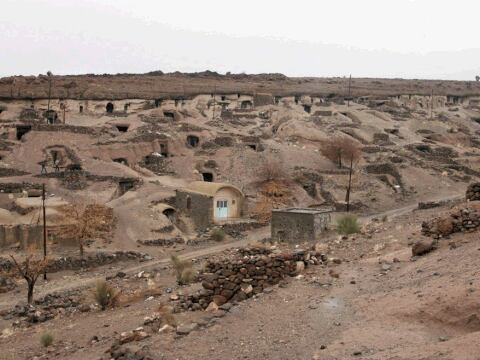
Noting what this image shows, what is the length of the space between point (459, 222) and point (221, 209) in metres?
15.3

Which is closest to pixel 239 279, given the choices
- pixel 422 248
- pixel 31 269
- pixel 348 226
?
pixel 422 248

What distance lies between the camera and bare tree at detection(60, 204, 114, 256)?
Result: 2112 cm

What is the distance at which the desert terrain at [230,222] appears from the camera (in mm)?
8703

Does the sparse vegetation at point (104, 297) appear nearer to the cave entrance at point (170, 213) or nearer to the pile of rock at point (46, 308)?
the pile of rock at point (46, 308)

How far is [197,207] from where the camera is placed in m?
26.0

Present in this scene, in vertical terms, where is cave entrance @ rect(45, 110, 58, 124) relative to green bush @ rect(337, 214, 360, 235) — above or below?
above

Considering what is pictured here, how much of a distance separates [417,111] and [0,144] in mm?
38814

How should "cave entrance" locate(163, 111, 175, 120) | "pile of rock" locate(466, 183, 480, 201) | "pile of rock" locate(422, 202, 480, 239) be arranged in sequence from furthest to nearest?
1. "cave entrance" locate(163, 111, 175, 120)
2. "pile of rock" locate(466, 183, 480, 201)
3. "pile of rock" locate(422, 202, 480, 239)

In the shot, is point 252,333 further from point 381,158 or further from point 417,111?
point 417,111

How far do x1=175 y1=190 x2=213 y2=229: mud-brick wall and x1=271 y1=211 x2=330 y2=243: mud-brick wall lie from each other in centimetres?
512

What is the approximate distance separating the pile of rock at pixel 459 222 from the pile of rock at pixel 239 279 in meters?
3.23

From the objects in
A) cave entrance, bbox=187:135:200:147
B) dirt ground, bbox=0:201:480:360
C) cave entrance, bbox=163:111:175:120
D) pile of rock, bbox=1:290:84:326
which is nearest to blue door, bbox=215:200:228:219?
pile of rock, bbox=1:290:84:326

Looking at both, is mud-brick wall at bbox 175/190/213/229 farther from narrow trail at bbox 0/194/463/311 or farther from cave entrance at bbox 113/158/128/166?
cave entrance at bbox 113/158/128/166

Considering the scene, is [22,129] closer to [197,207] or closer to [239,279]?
[197,207]
